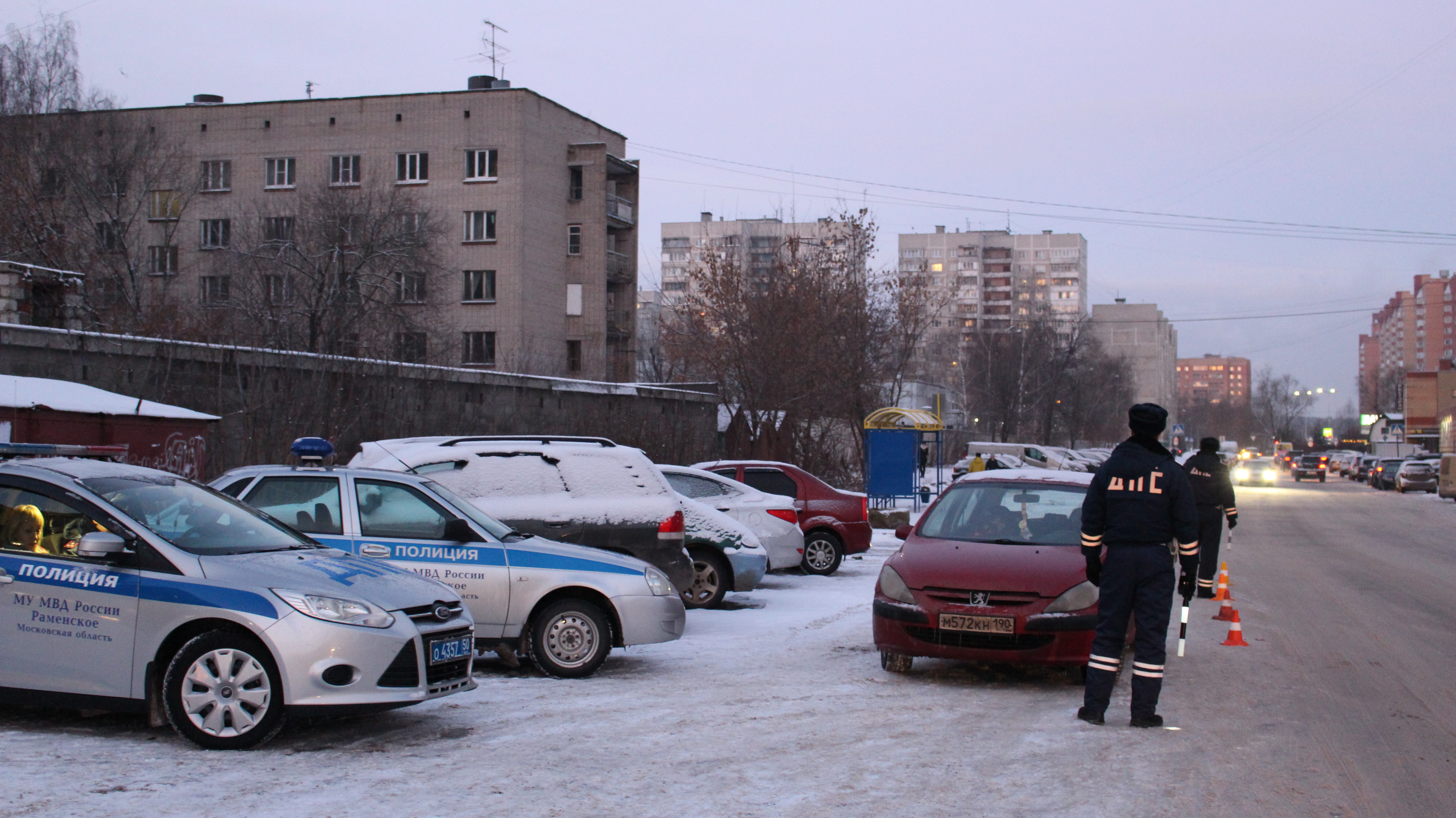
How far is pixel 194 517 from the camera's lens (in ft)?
22.7

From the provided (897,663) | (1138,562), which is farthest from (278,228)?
(1138,562)

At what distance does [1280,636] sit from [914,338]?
28686 mm

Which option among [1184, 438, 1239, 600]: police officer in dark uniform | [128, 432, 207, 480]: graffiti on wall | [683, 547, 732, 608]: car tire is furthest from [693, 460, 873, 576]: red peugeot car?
[128, 432, 207, 480]: graffiti on wall

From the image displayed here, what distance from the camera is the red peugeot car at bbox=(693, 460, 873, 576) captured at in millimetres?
16969

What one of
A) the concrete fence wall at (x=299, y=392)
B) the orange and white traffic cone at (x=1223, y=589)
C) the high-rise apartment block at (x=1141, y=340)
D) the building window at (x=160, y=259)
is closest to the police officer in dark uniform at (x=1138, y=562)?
the orange and white traffic cone at (x=1223, y=589)

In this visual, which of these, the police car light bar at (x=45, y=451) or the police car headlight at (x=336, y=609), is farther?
the police car light bar at (x=45, y=451)

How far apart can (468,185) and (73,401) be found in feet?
128

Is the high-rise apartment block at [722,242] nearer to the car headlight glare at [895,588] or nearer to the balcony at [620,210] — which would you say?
the balcony at [620,210]

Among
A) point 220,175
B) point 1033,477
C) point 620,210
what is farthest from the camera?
point 620,210

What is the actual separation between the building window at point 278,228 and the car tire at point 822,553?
86.0 ft

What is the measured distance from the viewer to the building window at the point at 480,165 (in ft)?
165

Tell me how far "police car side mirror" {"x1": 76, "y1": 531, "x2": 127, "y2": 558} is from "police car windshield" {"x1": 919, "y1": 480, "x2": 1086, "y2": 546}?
5758 mm

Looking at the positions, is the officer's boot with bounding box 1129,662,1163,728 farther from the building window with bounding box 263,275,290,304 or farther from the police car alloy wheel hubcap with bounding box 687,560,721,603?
the building window with bounding box 263,275,290,304

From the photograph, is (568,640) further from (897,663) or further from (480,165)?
(480,165)
